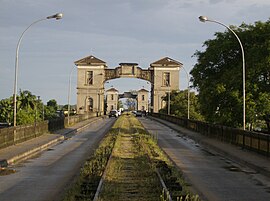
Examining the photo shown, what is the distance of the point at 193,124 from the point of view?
47.7 meters

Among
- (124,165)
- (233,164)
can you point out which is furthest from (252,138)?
(124,165)

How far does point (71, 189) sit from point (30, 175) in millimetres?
4269

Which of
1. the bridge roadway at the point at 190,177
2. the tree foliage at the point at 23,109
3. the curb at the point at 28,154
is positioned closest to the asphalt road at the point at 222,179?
the bridge roadway at the point at 190,177

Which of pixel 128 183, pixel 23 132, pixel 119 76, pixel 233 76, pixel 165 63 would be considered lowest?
pixel 128 183

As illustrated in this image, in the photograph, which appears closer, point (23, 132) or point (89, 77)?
point (23, 132)

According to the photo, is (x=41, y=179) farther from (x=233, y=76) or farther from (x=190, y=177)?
(x=233, y=76)

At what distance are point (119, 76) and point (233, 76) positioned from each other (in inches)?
3420

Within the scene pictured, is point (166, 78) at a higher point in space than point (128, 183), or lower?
higher

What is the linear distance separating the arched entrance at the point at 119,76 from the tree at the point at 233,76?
80.3 metres

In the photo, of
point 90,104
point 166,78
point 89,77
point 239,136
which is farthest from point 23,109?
point 239,136

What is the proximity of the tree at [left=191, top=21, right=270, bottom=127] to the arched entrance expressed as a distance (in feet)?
263

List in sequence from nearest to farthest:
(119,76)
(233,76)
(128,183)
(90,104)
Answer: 1. (128,183)
2. (233,76)
3. (119,76)
4. (90,104)

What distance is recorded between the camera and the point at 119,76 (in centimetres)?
12038

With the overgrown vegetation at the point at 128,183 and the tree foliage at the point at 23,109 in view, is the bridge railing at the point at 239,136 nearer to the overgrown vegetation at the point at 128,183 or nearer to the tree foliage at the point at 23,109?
the overgrown vegetation at the point at 128,183
